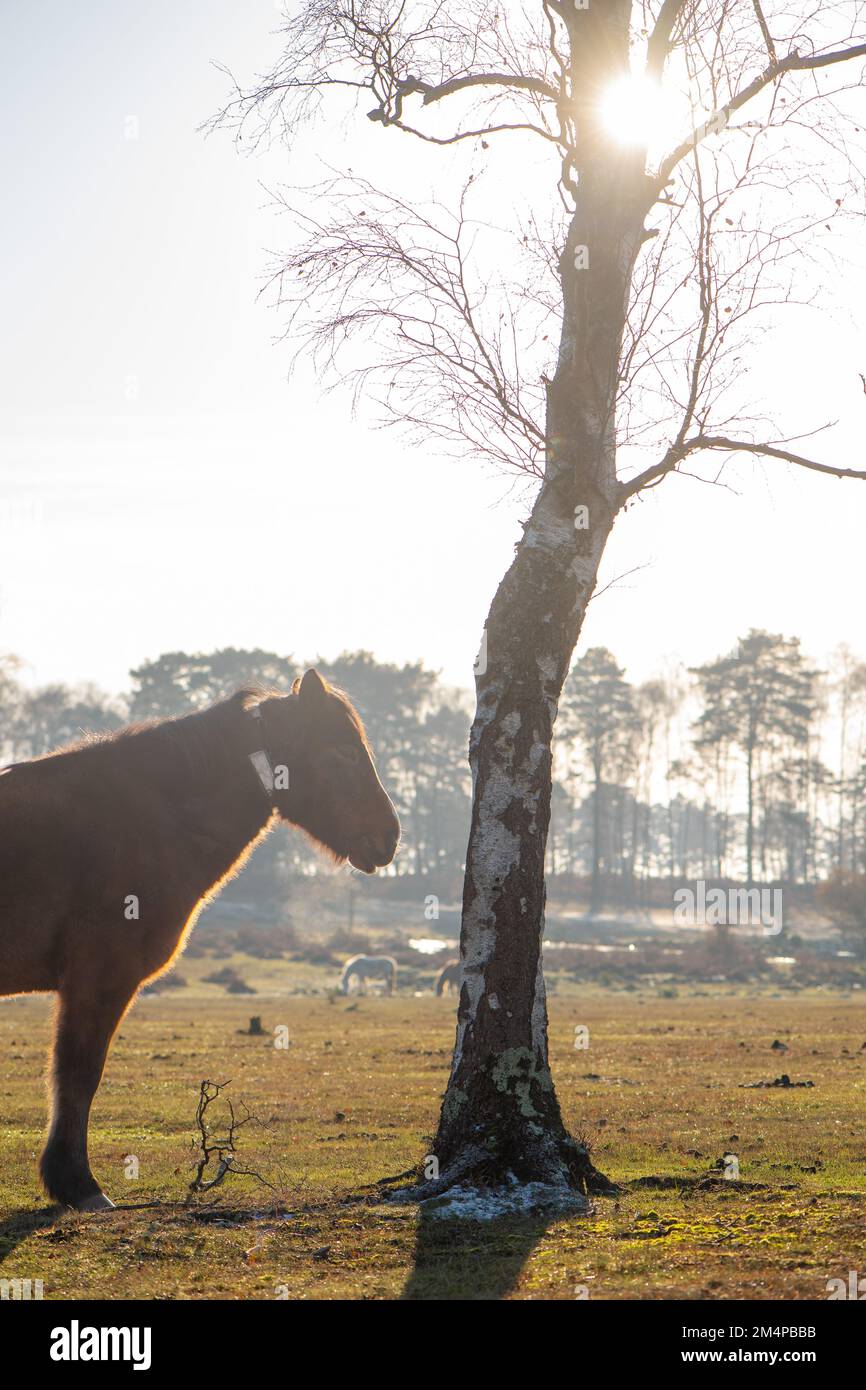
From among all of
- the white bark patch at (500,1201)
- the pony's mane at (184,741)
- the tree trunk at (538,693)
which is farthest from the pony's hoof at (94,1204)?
the pony's mane at (184,741)

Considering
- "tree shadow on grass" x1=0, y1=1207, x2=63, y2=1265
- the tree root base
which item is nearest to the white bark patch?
the tree root base

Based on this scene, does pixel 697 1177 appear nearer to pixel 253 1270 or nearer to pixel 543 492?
pixel 253 1270

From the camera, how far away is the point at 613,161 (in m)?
9.60

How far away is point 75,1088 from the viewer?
312 inches

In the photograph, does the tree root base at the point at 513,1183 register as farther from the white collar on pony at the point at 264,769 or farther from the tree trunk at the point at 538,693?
the white collar on pony at the point at 264,769

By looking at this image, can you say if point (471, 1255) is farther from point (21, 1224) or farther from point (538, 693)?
point (538, 693)

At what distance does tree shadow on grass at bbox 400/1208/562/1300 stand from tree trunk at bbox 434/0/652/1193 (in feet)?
2.52

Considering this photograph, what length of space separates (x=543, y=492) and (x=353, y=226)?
118 inches

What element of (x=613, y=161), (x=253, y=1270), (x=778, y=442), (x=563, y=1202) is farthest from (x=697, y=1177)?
(x=613, y=161)

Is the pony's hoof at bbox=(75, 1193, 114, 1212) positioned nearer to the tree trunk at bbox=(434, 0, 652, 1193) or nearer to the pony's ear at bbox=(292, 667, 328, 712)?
the tree trunk at bbox=(434, 0, 652, 1193)

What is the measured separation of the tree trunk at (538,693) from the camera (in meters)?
8.30

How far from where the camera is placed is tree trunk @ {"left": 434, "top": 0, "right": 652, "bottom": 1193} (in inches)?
327

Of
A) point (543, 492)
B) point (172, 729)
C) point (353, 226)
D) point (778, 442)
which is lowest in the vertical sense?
point (172, 729)

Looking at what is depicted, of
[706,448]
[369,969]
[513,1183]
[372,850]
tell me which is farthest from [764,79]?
[369,969]
